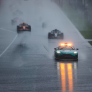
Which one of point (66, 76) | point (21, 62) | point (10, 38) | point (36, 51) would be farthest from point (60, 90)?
point (10, 38)

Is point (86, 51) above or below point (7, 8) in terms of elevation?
below

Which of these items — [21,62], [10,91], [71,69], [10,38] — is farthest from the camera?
[10,38]

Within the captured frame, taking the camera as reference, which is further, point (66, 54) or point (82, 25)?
point (82, 25)

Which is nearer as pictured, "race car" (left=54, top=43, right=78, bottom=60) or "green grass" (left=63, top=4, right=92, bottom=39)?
"race car" (left=54, top=43, right=78, bottom=60)

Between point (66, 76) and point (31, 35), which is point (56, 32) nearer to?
point (31, 35)

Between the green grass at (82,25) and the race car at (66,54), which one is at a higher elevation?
the green grass at (82,25)

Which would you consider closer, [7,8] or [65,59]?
[65,59]

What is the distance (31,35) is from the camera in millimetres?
49875

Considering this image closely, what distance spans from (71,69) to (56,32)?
2502cm

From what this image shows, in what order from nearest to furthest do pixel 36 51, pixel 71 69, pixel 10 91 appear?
pixel 10 91
pixel 71 69
pixel 36 51

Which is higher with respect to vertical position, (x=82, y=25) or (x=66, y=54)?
(x=82, y=25)

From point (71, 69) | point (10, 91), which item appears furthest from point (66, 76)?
point (10, 91)

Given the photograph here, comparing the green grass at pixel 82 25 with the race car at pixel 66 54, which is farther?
the green grass at pixel 82 25

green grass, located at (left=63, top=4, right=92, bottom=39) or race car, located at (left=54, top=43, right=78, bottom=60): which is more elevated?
green grass, located at (left=63, top=4, right=92, bottom=39)
